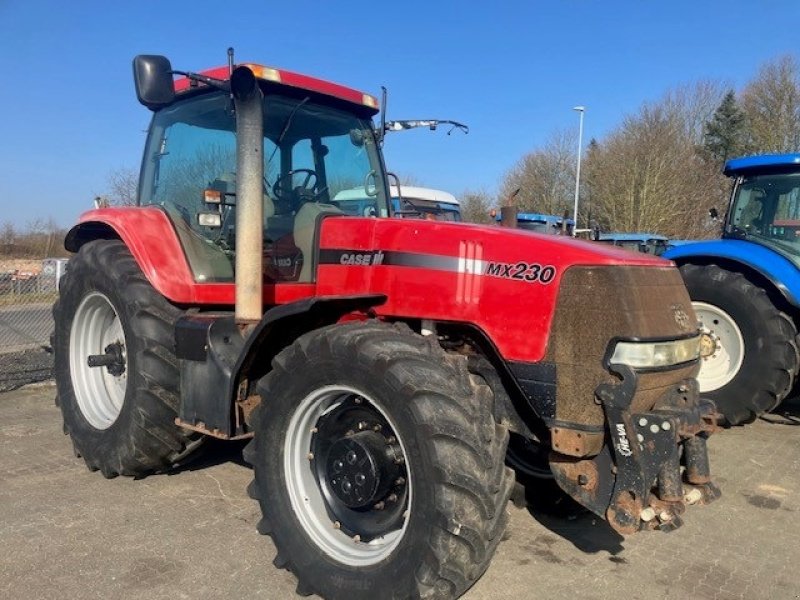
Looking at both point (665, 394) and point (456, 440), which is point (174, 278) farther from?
point (665, 394)

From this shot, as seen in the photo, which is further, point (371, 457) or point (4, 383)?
point (4, 383)

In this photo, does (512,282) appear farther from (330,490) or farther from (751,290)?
(751,290)

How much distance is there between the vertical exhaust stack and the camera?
3303mm

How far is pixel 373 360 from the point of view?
2660 millimetres

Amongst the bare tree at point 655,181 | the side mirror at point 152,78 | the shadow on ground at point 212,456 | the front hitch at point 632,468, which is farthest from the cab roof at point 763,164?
the bare tree at point 655,181

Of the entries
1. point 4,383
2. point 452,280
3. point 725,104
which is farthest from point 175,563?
point 725,104

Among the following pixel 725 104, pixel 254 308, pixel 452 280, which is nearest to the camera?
pixel 452 280

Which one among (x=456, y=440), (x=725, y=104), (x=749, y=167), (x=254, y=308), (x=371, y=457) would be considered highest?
(x=725, y=104)

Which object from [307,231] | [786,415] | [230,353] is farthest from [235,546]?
[786,415]

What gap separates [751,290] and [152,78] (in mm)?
5172

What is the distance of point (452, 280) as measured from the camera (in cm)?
300

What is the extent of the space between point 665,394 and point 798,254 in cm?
419

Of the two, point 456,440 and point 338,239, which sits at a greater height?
point 338,239

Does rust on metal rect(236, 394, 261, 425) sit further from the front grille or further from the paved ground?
the front grille
